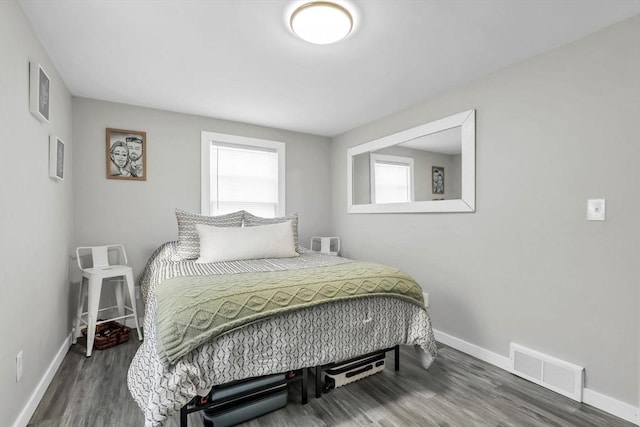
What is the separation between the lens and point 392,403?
6.17ft

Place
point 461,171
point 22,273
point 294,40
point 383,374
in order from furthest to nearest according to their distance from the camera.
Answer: point 461,171, point 383,374, point 294,40, point 22,273

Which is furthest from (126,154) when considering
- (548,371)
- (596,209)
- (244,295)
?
(548,371)

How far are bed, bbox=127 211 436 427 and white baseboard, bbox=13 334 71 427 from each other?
20.3 inches

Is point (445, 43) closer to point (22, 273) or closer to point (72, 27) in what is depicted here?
point (72, 27)

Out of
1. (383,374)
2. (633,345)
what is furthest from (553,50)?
(383,374)

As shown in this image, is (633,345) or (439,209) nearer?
(633,345)

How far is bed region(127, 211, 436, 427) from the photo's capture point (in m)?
1.40

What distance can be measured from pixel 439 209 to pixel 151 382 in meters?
2.46

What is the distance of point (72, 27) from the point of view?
1.86 metres

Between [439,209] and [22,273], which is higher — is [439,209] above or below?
above

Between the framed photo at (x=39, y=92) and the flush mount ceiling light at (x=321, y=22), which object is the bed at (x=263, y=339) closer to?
the framed photo at (x=39, y=92)

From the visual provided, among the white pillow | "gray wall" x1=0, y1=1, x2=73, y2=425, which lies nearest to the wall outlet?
"gray wall" x1=0, y1=1, x2=73, y2=425

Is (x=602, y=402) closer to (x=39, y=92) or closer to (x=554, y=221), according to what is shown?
(x=554, y=221)

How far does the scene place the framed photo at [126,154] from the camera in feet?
10.0
